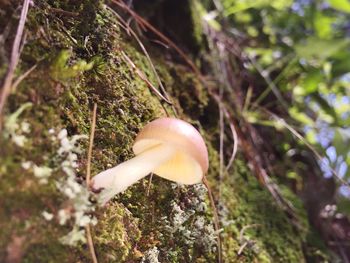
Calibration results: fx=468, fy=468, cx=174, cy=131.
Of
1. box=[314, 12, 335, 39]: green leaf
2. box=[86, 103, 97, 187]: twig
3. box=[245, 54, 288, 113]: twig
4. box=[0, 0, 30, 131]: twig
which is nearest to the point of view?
box=[0, 0, 30, 131]: twig

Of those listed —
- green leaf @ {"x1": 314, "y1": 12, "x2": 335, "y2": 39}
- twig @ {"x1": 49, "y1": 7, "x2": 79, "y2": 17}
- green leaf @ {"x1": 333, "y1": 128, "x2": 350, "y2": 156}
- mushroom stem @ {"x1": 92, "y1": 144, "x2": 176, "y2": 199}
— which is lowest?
green leaf @ {"x1": 333, "y1": 128, "x2": 350, "y2": 156}

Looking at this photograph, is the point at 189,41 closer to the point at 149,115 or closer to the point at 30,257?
the point at 149,115

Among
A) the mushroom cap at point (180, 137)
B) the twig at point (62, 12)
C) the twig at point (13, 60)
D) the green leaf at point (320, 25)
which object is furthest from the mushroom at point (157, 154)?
the green leaf at point (320, 25)

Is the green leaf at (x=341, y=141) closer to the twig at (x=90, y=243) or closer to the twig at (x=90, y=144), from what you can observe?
the twig at (x=90, y=144)

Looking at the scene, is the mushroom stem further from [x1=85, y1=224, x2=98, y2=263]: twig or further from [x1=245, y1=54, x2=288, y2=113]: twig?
[x1=245, y1=54, x2=288, y2=113]: twig

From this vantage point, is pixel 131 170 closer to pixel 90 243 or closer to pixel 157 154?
pixel 157 154

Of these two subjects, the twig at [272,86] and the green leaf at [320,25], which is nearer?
the twig at [272,86]

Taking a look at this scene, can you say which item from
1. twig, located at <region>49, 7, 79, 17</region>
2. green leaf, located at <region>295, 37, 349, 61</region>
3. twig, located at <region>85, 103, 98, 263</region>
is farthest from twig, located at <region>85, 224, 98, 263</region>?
green leaf, located at <region>295, 37, 349, 61</region>
